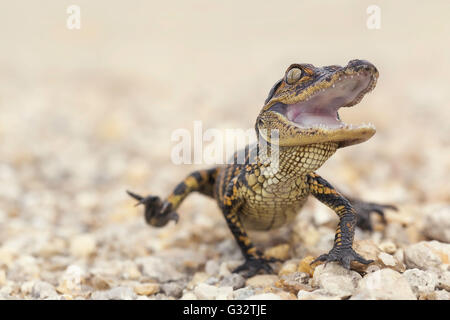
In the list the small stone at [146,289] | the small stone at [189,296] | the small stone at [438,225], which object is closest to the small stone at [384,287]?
the small stone at [189,296]

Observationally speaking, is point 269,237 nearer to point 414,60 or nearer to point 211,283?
point 211,283

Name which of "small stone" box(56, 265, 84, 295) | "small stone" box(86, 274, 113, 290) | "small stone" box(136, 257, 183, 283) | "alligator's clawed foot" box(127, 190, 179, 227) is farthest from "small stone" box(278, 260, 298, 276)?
"small stone" box(56, 265, 84, 295)

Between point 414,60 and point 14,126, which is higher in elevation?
point 414,60

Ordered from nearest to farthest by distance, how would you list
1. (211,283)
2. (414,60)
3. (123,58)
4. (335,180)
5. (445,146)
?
(211,283) → (335,180) → (445,146) → (414,60) → (123,58)

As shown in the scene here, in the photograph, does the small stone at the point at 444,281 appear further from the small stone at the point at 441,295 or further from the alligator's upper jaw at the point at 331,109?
the alligator's upper jaw at the point at 331,109

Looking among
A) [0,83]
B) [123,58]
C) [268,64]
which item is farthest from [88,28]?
[268,64]
